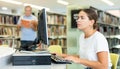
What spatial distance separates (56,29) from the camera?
592 cm

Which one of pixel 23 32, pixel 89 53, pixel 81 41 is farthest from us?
pixel 23 32

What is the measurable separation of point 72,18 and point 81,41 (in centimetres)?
254

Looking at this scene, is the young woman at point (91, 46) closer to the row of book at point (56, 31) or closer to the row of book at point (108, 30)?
the row of book at point (108, 30)

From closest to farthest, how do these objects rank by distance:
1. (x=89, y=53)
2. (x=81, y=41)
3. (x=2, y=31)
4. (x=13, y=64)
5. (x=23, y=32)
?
1. (x=13, y=64)
2. (x=89, y=53)
3. (x=81, y=41)
4. (x=23, y=32)
5. (x=2, y=31)

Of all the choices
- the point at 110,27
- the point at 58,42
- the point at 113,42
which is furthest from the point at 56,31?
the point at 113,42

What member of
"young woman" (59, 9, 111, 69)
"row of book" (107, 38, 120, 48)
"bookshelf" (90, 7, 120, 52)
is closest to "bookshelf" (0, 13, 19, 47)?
"bookshelf" (90, 7, 120, 52)

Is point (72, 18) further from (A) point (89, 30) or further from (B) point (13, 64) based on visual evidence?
(B) point (13, 64)

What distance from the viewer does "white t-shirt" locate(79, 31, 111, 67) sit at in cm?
179

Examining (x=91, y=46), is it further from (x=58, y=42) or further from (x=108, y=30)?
(x=108, y=30)

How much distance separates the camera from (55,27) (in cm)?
592

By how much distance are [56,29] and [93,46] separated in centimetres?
409

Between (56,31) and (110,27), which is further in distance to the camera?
(110,27)

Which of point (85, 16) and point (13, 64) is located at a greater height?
point (85, 16)

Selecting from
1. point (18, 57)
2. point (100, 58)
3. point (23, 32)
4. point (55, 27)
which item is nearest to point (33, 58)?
point (18, 57)
